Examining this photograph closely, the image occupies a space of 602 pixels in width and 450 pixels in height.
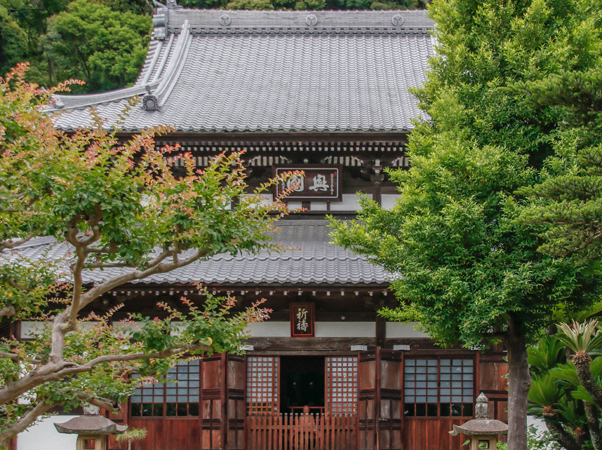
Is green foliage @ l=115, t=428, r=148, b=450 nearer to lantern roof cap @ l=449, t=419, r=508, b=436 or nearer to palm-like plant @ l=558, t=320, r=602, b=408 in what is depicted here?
lantern roof cap @ l=449, t=419, r=508, b=436

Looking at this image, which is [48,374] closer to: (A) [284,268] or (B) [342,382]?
(A) [284,268]

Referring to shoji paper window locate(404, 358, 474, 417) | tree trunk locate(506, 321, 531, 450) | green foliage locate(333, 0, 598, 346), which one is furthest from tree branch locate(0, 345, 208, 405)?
shoji paper window locate(404, 358, 474, 417)

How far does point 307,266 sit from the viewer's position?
9.57m

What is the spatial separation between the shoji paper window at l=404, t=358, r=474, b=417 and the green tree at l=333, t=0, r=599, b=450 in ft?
9.42

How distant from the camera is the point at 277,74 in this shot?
555 inches

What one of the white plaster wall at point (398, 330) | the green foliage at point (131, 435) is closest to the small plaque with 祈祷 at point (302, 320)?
the white plaster wall at point (398, 330)

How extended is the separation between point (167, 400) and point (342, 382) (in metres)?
3.24

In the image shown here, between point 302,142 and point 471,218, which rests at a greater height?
point 302,142

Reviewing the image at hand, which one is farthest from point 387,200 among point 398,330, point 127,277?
point 127,277

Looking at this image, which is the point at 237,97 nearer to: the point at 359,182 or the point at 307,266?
the point at 359,182

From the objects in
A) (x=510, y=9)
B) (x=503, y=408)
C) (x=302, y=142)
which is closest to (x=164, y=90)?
(x=302, y=142)

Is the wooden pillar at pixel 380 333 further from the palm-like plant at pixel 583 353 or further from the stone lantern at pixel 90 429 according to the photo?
the stone lantern at pixel 90 429

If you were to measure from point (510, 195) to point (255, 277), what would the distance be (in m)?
4.21

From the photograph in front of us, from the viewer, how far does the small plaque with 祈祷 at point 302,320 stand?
10062mm
